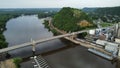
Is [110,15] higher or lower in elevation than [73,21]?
higher

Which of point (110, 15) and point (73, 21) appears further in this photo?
point (110, 15)

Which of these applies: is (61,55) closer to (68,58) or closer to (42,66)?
(68,58)

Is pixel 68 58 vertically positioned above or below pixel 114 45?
below

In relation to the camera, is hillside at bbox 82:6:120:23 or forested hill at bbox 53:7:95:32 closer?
forested hill at bbox 53:7:95:32

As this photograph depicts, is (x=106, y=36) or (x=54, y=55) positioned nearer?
(x=54, y=55)

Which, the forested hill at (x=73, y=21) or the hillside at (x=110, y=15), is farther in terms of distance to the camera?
the hillside at (x=110, y=15)

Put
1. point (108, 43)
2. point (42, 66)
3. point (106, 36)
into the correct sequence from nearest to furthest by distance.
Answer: point (42, 66) → point (108, 43) → point (106, 36)

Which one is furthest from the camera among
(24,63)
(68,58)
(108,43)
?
(108,43)

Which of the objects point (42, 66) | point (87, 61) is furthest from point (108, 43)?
point (42, 66)
